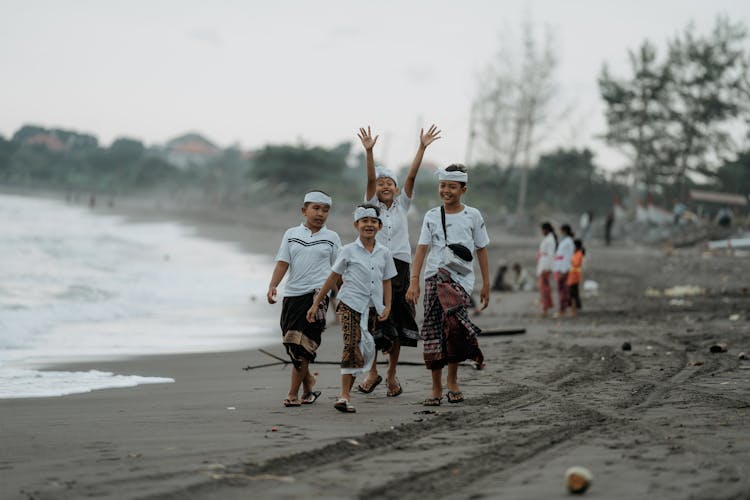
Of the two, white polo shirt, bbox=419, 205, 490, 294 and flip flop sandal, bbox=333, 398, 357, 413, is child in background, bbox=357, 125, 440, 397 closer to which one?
white polo shirt, bbox=419, 205, 490, 294

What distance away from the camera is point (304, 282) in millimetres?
6801

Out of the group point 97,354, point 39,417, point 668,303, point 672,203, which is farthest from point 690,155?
point 39,417

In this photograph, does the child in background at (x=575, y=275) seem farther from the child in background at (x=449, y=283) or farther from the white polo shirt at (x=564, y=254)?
the child in background at (x=449, y=283)

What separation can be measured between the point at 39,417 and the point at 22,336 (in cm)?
617

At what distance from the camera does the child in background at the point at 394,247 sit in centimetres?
731

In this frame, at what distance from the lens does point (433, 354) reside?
6805 mm

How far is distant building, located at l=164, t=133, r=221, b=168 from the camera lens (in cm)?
12262

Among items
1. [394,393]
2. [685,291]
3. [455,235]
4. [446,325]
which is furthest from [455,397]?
[685,291]

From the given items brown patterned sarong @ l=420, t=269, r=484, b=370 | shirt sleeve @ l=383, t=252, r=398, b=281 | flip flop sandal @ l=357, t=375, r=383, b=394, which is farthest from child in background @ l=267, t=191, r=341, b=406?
brown patterned sarong @ l=420, t=269, r=484, b=370

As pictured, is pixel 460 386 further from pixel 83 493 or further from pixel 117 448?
pixel 83 493

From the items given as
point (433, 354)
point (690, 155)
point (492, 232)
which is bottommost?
point (433, 354)

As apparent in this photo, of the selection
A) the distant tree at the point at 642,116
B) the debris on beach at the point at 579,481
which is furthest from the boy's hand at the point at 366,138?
the distant tree at the point at 642,116

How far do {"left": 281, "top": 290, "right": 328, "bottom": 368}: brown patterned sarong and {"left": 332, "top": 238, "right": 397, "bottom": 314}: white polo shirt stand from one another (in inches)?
10.1

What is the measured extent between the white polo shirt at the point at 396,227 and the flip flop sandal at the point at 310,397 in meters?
1.37
